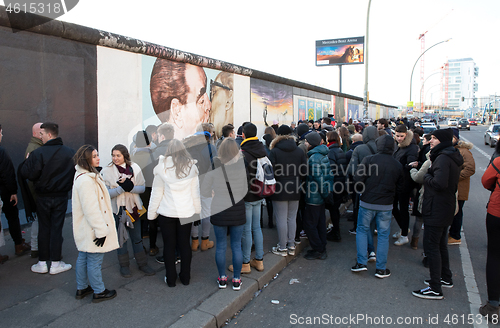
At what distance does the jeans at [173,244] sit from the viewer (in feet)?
13.0

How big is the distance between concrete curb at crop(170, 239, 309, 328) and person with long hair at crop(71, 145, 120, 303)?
104 centimetres

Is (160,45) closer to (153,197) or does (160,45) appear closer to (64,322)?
(153,197)

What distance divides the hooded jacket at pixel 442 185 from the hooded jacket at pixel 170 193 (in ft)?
9.29

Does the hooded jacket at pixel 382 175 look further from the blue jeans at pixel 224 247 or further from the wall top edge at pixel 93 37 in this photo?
the wall top edge at pixel 93 37

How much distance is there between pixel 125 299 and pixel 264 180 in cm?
213

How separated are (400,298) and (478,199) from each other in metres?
6.65

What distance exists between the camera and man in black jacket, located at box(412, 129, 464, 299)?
12.7 ft

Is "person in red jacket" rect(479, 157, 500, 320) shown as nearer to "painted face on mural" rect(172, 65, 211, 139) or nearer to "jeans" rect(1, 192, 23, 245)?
"jeans" rect(1, 192, 23, 245)

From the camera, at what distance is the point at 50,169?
4.17m

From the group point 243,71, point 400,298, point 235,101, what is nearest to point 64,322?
point 400,298

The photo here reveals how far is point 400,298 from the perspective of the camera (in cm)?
399

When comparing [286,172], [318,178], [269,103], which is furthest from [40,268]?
[269,103]

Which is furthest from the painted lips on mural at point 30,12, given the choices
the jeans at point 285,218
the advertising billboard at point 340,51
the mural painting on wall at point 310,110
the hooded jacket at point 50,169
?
the advertising billboard at point 340,51

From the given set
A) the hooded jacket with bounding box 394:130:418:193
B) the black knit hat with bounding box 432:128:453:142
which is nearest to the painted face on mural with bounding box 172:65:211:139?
the hooded jacket with bounding box 394:130:418:193
